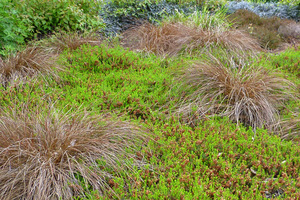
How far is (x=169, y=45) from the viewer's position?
6.79 meters

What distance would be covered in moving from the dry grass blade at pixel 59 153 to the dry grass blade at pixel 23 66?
1.65 metres

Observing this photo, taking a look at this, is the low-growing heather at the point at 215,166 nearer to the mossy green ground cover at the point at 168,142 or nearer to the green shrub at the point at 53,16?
the mossy green ground cover at the point at 168,142

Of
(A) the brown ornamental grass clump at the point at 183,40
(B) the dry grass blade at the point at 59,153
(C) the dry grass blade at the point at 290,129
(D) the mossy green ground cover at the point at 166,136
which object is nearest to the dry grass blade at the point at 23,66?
(D) the mossy green ground cover at the point at 166,136

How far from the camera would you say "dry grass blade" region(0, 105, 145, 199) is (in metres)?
2.78

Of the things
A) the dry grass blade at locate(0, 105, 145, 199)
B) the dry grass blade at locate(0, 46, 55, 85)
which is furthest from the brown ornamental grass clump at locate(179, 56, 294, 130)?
the dry grass blade at locate(0, 46, 55, 85)

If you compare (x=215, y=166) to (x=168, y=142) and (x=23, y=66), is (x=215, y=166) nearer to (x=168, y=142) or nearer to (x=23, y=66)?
(x=168, y=142)

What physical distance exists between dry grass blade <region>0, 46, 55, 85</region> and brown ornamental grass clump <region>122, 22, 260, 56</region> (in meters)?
2.40

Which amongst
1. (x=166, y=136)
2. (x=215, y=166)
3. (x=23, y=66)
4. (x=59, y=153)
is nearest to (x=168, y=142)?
(x=166, y=136)

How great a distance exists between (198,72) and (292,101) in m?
1.57

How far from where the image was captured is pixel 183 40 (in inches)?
259

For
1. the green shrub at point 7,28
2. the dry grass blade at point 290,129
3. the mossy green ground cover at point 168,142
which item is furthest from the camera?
the green shrub at point 7,28

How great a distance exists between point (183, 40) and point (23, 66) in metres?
3.45

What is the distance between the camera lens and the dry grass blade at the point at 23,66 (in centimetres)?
498

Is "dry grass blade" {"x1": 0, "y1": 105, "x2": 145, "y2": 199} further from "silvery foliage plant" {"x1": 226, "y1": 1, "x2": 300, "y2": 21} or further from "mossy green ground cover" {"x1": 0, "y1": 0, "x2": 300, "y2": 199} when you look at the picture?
"silvery foliage plant" {"x1": 226, "y1": 1, "x2": 300, "y2": 21}
